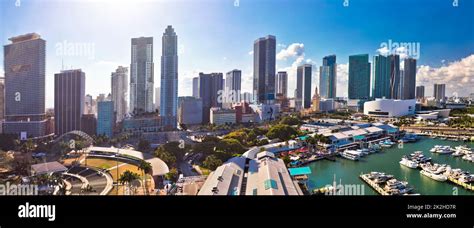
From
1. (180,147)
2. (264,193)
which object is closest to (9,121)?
(180,147)

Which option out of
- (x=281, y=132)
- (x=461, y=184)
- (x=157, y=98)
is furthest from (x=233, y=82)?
(x=157, y=98)

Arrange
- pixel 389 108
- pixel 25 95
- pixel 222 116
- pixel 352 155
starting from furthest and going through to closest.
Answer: pixel 389 108, pixel 222 116, pixel 25 95, pixel 352 155

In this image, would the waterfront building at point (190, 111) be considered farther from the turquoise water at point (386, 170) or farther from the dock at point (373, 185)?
the dock at point (373, 185)

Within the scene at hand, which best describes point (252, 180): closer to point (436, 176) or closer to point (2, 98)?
point (436, 176)

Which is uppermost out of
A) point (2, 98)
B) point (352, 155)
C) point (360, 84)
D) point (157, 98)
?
point (360, 84)

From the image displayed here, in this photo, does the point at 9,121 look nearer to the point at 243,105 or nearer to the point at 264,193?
the point at 243,105

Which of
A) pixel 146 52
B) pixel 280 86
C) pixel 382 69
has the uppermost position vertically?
pixel 146 52
